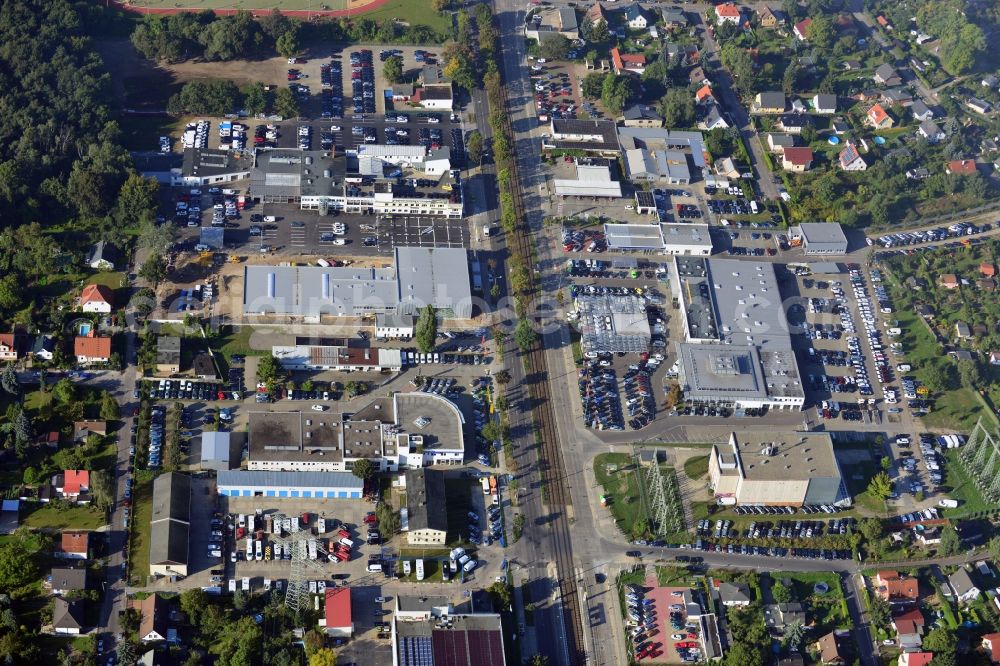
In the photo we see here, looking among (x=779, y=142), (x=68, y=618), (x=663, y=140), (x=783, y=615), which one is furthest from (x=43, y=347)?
(x=779, y=142)

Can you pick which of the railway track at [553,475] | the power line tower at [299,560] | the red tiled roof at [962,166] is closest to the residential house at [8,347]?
the power line tower at [299,560]

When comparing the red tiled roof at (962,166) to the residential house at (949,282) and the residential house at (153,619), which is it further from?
the residential house at (153,619)

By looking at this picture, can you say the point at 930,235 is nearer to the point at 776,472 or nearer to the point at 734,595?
the point at 776,472

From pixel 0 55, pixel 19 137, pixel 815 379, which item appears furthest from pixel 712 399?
pixel 0 55

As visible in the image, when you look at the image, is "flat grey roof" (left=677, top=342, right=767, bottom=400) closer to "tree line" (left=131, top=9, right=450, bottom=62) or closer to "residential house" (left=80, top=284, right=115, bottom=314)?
"residential house" (left=80, top=284, right=115, bottom=314)

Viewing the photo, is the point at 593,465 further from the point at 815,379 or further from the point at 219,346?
the point at 219,346
